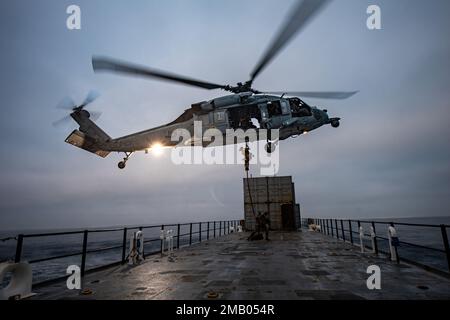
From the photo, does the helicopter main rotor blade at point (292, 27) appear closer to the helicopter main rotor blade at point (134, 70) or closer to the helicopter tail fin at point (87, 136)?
the helicopter main rotor blade at point (134, 70)

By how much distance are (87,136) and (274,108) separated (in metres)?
10.5

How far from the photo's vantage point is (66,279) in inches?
248

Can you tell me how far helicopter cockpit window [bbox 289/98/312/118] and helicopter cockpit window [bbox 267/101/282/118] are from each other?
0.90 m

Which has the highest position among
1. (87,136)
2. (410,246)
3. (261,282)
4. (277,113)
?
(277,113)

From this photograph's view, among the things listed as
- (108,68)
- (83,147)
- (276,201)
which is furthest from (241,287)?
(276,201)

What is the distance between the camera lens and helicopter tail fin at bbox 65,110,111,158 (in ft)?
45.0

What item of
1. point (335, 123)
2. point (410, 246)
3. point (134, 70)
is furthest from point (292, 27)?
point (410, 246)

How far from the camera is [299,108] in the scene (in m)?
13.8

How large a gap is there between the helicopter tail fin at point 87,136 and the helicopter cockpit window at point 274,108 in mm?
9068

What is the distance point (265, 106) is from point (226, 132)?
7.96 ft

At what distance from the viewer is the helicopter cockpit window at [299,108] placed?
44.7 ft

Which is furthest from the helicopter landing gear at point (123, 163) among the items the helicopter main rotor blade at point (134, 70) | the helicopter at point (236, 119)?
the helicopter main rotor blade at point (134, 70)

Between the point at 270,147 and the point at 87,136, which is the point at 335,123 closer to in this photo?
the point at 270,147
